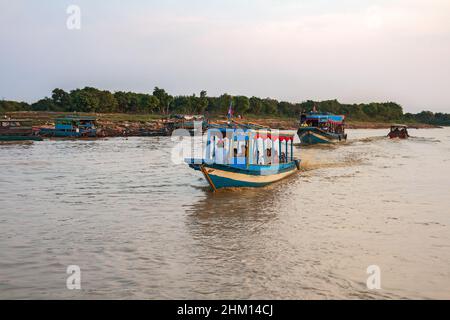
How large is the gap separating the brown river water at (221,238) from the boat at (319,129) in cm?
2740

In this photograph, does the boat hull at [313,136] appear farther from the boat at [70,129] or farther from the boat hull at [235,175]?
the boat hull at [235,175]

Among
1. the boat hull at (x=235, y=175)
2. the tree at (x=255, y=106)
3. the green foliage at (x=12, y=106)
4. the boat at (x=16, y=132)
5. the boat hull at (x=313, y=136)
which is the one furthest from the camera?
the tree at (x=255, y=106)

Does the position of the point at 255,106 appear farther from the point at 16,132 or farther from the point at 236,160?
the point at 236,160

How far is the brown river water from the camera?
31.0 ft

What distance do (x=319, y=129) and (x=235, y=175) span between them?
3335 centimetres

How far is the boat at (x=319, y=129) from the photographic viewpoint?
51.8 metres

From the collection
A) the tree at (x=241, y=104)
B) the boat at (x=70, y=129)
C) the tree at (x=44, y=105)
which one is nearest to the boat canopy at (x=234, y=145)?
the boat at (x=70, y=129)

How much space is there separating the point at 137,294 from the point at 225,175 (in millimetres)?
10797

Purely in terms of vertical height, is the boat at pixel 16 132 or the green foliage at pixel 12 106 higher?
the green foliage at pixel 12 106

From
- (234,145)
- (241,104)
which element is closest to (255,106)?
(241,104)

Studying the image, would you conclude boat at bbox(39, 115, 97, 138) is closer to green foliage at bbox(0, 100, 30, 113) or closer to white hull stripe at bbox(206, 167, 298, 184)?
green foliage at bbox(0, 100, 30, 113)

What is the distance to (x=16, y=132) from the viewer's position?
5588 centimetres

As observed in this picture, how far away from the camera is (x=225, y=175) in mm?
19500
